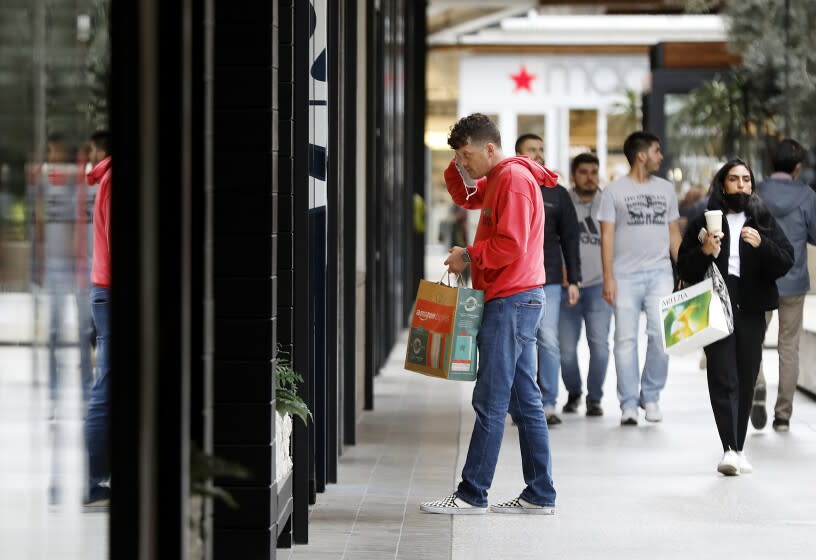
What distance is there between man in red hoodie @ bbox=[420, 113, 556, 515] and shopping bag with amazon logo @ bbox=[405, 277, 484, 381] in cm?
5

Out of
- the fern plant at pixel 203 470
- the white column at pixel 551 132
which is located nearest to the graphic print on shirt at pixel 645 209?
the fern plant at pixel 203 470

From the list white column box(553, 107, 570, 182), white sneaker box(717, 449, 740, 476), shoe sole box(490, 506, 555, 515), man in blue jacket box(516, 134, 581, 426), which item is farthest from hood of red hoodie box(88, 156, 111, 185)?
white column box(553, 107, 570, 182)

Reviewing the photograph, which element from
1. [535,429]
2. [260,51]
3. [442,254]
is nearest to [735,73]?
[535,429]

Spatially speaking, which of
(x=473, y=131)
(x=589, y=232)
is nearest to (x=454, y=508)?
(x=473, y=131)

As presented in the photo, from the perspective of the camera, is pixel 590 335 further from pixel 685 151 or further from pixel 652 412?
pixel 685 151

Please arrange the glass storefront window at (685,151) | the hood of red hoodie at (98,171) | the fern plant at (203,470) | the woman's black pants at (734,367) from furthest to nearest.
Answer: the glass storefront window at (685,151) → the woman's black pants at (734,367) → the fern plant at (203,470) → the hood of red hoodie at (98,171)

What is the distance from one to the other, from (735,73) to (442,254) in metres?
20.5

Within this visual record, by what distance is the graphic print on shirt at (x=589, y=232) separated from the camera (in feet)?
Result: 29.4

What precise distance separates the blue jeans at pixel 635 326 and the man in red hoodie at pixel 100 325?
5920mm

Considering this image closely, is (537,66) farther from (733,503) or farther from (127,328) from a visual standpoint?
(127,328)

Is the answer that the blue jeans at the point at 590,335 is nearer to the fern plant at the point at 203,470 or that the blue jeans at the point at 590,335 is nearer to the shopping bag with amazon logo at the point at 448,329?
the shopping bag with amazon logo at the point at 448,329

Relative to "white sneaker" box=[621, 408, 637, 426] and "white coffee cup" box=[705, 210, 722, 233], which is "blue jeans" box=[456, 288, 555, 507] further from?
"white sneaker" box=[621, 408, 637, 426]

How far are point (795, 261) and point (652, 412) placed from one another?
135 cm

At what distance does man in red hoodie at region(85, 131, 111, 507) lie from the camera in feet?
8.72
